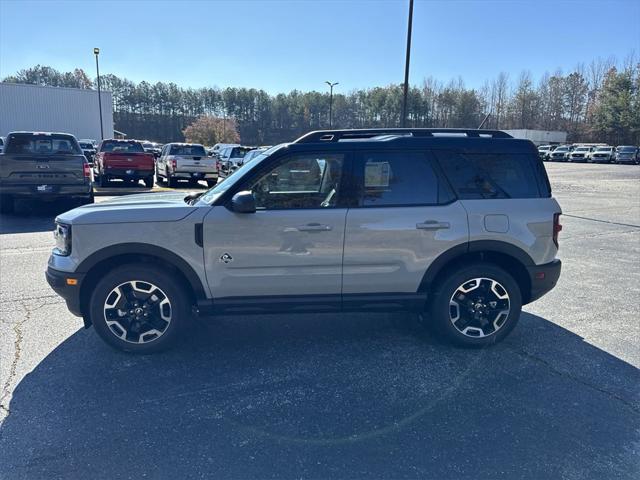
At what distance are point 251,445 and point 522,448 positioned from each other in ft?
5.46

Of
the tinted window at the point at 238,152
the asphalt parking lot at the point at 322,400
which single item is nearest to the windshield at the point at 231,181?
the asphalt parking lot at the point at 322,400

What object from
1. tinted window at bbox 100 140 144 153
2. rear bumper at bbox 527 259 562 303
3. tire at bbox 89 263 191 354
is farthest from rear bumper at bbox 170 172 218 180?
rear bumper at bbox 527 259 562 303

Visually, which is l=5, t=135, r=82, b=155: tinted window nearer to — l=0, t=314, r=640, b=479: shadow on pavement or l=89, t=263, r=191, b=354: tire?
l=0, t=314, r=640, b=479: shadow on pavement

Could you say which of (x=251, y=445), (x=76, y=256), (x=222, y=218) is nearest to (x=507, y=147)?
(x=222, y=218)

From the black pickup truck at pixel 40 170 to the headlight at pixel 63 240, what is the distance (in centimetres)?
763

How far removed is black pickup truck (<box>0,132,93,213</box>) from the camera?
10.1 meters

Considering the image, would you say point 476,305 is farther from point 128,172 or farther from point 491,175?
point 128,172

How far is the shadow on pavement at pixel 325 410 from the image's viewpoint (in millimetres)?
2564

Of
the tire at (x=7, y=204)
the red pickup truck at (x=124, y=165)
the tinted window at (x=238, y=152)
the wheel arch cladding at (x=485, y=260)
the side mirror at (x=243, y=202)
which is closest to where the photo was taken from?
the side mirror at (x=243, y=202)

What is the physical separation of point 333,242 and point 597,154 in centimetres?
5510

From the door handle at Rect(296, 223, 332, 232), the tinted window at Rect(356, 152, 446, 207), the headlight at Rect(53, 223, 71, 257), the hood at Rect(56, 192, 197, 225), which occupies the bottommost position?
the headlight at Rect(53, 223, 71, 257)

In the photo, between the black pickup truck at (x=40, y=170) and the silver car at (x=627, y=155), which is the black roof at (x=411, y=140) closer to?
the black pickup truck at (x=40, y=170)

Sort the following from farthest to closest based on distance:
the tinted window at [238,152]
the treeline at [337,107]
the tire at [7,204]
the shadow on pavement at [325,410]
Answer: the treeline at [337,107] → the tinted window at [238,152] → the tire at [7,204] → the shadow on pavement at [325,410]

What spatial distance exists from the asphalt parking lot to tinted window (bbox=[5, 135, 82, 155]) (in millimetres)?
7131
